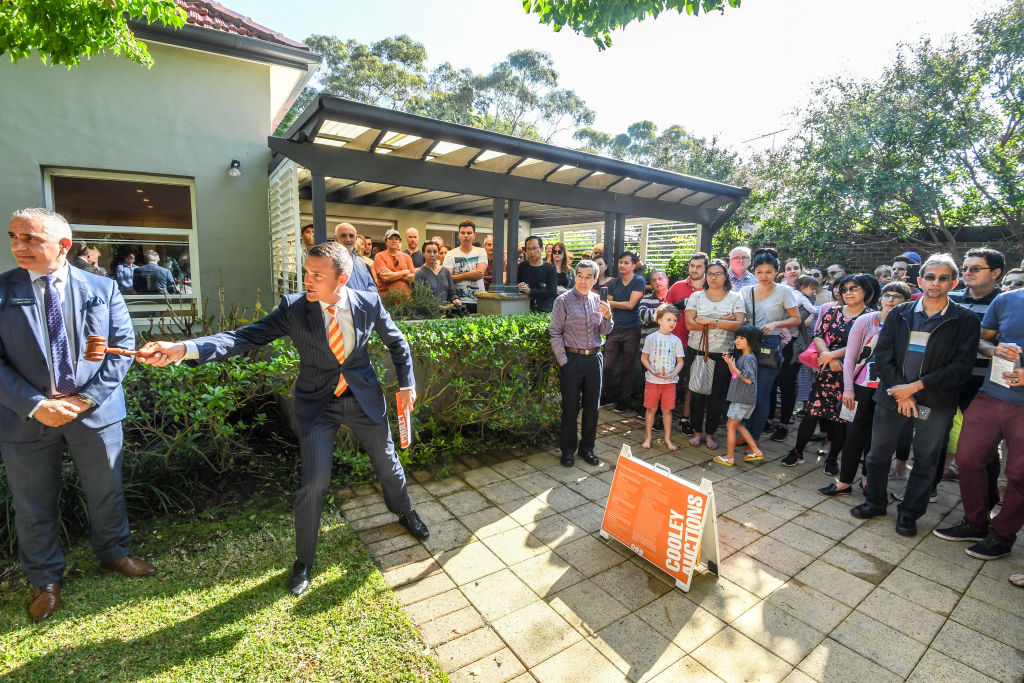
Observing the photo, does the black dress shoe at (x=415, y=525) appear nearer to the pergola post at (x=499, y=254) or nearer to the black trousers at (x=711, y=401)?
the black trousers at (x=711, y=401)

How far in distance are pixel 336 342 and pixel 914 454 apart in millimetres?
4195

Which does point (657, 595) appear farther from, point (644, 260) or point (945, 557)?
point (644, 260)

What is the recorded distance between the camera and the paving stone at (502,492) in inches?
158

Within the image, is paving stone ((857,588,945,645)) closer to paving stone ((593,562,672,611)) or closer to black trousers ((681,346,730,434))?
paving stone ((593,562,672,611))

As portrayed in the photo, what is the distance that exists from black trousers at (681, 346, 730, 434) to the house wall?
648 centimetres

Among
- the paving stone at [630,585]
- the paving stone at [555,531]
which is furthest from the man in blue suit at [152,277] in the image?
the paving stone at [630,585]

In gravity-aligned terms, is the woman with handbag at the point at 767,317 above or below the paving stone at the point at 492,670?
above

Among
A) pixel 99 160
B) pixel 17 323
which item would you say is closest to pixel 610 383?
pixel 17 323

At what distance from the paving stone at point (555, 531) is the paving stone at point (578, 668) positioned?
0.95 meters

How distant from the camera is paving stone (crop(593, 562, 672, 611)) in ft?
9.25

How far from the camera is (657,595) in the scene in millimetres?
2857

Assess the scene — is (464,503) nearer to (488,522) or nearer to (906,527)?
(488,522)

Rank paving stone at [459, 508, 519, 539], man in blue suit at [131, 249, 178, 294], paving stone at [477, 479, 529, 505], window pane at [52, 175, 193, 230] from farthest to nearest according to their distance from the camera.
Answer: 1. man in blue suit at [131, 249, 178, 294]
2. window pane at [52, 175, 193, 230]
3. paving stone at [477, 479, 529, 505]
4. paving stone at [459, 508, 519, 539]

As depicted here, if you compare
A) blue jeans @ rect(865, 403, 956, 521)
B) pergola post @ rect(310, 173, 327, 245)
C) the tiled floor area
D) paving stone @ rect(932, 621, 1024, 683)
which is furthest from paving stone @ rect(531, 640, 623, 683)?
pergola post @ rect(310, 173, 327, 245)
